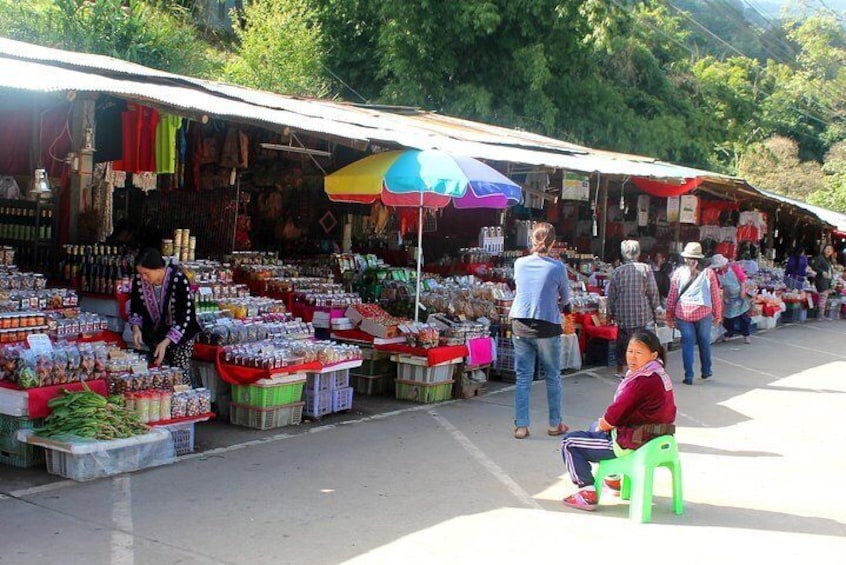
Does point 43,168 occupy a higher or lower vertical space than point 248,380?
higher

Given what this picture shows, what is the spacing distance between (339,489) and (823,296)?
62.7 feet

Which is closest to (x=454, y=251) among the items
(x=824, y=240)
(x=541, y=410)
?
(x=541, y=410)

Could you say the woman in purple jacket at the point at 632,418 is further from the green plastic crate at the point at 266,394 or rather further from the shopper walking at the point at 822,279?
the shopper walking at the point at 822,279

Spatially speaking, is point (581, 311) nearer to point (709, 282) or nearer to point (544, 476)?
point (709, 282)

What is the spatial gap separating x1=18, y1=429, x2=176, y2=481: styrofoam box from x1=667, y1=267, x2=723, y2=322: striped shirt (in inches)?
273

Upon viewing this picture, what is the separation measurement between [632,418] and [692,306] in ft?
18.8

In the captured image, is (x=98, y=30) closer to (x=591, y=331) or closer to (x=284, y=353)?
(x=591, y=331)

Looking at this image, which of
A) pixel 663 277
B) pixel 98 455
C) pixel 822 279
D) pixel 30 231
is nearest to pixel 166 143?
pixel 30 231

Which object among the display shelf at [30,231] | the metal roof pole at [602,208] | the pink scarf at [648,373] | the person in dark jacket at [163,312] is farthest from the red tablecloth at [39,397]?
the metal roof pole at [602,208]

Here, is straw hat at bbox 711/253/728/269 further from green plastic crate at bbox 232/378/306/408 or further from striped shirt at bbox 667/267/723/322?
green plastic crate at bbox 232/378/306/408

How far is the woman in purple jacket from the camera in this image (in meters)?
5.59

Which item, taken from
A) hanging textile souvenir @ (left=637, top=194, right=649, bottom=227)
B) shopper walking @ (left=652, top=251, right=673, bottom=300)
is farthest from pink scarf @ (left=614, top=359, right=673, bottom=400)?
hanging textile souvenir @ (left=637, top=194, right=649, bottom=227)

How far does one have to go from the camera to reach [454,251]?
1588 cm

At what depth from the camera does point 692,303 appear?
1093 centimetres
